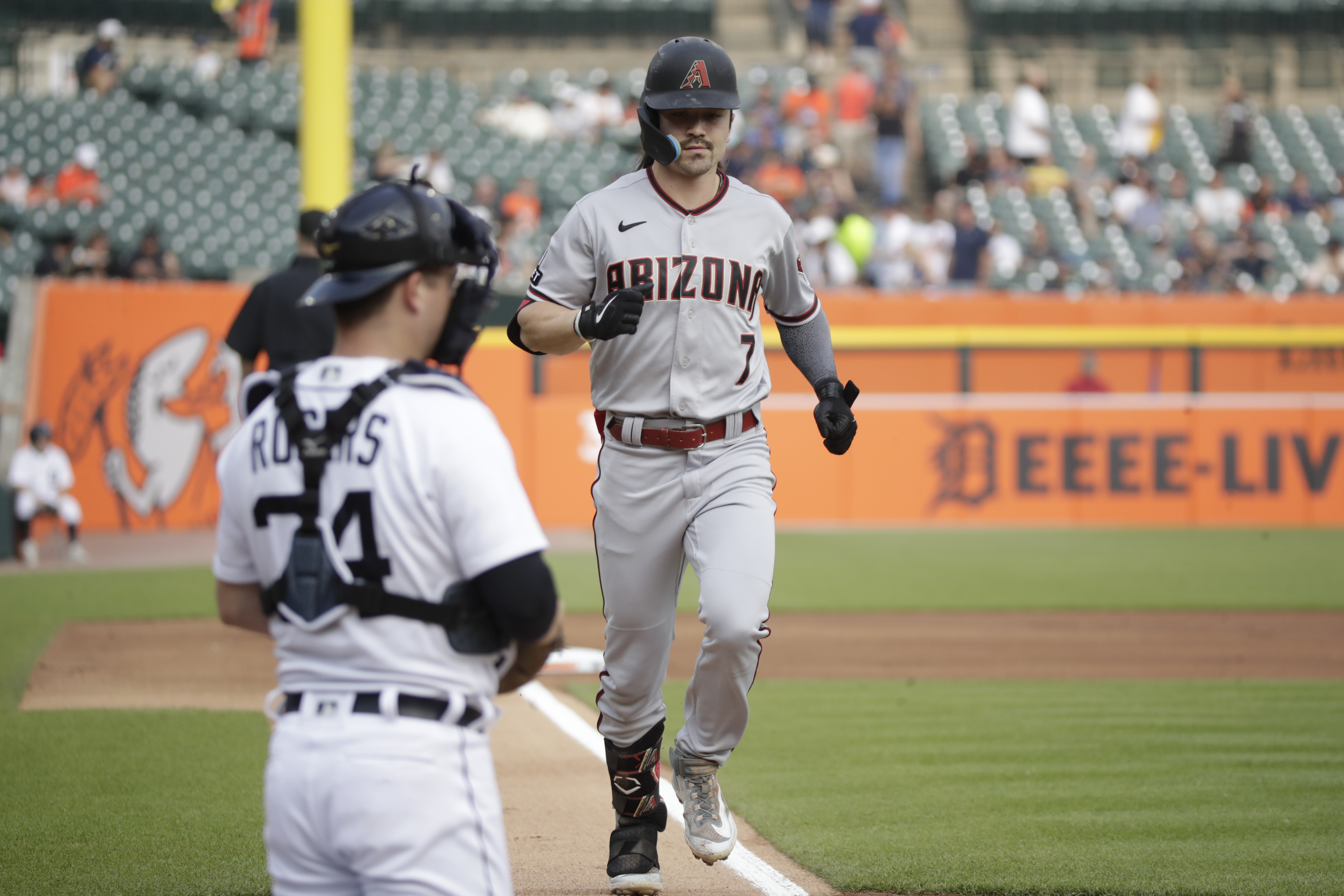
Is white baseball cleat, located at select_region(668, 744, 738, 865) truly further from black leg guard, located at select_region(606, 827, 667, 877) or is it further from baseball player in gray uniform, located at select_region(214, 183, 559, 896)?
baseball player in gray uniform, located at select_region(214, 183, 559, 896)

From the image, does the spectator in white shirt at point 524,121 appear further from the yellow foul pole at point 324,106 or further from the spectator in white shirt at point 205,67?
the yellow foul pole at point 324,106

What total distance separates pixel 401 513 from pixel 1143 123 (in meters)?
22.0

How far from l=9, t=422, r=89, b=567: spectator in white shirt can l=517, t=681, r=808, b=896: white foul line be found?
6822 mm


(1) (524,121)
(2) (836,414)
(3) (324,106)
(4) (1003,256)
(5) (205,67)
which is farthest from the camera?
(5) (205,67)

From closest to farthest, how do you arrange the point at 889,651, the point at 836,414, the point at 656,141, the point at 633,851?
the point at 633,851 < the point at 656,141 < the point at 836,414 < the point at 889,651

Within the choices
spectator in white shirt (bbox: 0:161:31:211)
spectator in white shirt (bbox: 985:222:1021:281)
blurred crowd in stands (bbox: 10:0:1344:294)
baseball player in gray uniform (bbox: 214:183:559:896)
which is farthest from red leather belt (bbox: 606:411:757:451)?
spectator in white shirt (bbox: 0:161:31:211)

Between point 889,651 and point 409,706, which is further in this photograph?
point 889,651

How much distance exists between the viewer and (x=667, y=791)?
5191 millimetres

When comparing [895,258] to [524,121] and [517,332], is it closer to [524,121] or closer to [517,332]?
[524,121]

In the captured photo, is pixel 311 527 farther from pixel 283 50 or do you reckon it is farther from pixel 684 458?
pixel 283 50

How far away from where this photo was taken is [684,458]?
4.02 metres

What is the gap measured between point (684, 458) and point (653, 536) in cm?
23

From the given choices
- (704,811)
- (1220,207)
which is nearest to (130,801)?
(704,811)

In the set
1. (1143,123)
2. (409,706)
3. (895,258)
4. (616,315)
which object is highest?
(1143,123)
